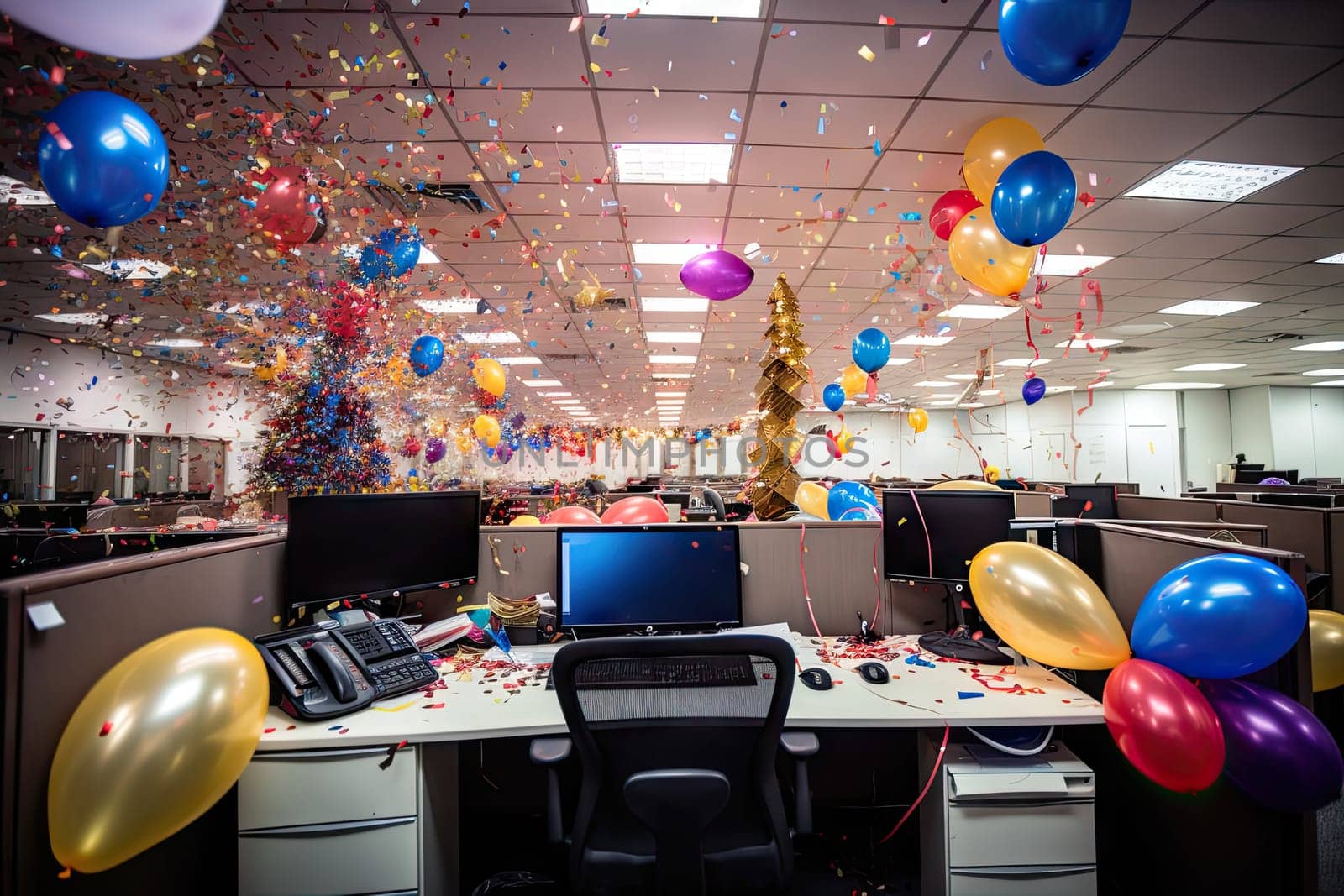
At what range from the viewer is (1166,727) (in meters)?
1.11

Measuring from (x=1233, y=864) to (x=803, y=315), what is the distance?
5.40 metres

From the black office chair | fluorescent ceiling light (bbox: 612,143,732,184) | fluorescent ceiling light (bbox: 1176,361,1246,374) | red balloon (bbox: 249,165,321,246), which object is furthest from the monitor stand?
fluorescent ceiling light (bbox: 1176,361,1246,374)

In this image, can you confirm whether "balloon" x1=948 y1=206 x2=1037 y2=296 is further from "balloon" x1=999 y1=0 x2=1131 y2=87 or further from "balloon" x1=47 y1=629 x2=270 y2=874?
"balloon" x1=47 y1=629 x2=270 y2=874

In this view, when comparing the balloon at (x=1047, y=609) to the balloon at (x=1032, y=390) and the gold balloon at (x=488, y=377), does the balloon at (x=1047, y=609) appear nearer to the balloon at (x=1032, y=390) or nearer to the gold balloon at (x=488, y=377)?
the gold balloon at (x=488, y=377)

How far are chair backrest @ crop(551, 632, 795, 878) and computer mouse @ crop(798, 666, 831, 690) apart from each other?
1.44ft

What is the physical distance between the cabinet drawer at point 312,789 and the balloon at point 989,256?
10.1 feet

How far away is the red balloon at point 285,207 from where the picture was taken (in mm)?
2586

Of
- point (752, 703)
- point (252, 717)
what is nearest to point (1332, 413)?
point (752, 703)

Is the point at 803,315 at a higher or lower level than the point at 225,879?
higher

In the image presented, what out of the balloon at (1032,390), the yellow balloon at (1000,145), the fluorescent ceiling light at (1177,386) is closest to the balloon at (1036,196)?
the yellow balloon at (1000,145)

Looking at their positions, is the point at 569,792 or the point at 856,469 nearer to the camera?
the point at 569,792

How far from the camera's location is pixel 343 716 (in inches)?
51.1

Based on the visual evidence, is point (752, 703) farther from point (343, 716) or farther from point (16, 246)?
point (16, 246)

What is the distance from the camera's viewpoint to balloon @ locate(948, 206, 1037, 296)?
2.61 meters
